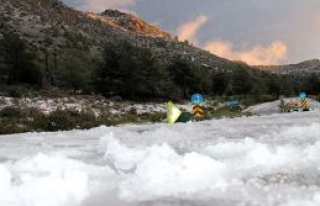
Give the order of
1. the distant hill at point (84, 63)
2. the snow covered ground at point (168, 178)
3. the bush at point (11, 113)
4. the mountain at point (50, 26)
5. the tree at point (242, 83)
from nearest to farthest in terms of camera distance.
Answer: the snow covered ground at point (168, 178)
the bush at point (11, 113)
the distant hill at point (84, 63)
the mountain at point (50, 26)
the tree at point (242, 83)

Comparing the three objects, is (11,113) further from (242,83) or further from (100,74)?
(242,83)

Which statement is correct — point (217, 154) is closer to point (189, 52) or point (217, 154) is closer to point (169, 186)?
point (169, 186)

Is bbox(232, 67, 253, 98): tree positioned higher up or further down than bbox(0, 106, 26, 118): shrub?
higher up

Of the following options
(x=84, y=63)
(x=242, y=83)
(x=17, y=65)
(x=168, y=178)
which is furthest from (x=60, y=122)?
(x=242, y=83)

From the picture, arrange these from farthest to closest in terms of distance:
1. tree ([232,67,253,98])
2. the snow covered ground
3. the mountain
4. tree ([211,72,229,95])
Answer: tree ([211,72,229,95])
tree ([232,67,253,98])
the mountain
the snow covered ground

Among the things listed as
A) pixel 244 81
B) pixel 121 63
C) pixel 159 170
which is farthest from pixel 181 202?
pixel 244 81

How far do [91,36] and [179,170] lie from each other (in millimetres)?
105318

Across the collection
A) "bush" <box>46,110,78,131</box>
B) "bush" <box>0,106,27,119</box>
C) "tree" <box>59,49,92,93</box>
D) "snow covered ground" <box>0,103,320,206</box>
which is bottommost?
"snow covered ground" <box>0,103,320,206</box>

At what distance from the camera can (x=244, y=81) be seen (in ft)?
329

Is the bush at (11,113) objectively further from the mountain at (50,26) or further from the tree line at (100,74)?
the mountain at (50,26)

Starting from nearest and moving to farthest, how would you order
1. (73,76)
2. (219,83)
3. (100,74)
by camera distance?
(73,76), (100,74), (219,83)

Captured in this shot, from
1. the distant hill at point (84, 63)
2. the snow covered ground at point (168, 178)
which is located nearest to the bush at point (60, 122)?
the snow covered ground at point (168, 178)

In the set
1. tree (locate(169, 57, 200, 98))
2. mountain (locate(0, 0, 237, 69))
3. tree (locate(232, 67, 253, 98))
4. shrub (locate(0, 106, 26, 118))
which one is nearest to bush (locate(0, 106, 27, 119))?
shrub (locate(0, 106, 26, 118))

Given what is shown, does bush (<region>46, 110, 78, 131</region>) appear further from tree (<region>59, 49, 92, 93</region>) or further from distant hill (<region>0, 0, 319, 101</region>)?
tree (<region>59, 49, 92, 93</region>)
